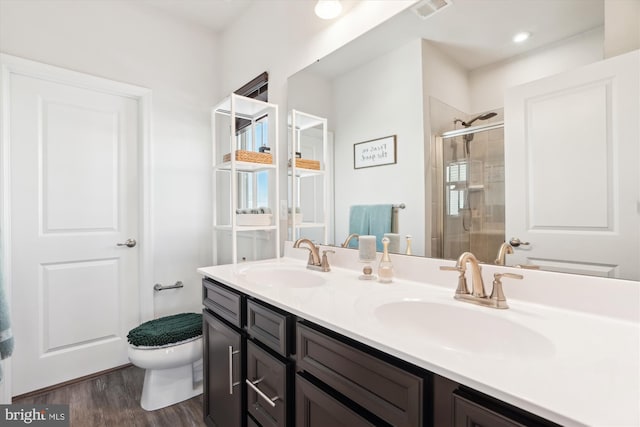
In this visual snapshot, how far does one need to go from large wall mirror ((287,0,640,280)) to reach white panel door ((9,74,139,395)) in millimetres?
1884

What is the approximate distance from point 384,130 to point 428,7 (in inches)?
19.2

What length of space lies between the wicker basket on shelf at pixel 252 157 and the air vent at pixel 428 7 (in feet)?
3.59

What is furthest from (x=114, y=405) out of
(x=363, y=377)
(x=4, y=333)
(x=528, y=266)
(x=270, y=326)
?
(x=528, y=266)

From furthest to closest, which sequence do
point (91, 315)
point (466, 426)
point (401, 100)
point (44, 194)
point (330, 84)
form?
point (91, 315) < point (44, 194) < point (330, 84) < point (401, 100) < point (466, 426)

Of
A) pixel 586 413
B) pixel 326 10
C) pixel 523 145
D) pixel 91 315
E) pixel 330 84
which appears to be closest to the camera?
pixel 586 413

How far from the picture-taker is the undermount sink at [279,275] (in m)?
1.55

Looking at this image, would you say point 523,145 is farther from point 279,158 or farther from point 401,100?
point 279,158

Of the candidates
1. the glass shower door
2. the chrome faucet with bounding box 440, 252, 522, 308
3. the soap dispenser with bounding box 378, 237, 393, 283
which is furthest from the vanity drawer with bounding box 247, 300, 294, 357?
the glass shower door

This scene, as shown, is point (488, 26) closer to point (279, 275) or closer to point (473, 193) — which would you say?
point (473, 193)

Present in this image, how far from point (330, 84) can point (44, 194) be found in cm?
197

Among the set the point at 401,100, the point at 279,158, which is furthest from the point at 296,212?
the point at 401,100

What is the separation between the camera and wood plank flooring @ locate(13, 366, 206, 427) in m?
1.70

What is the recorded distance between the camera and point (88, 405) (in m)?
1.85

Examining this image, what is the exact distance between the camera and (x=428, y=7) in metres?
1.22
